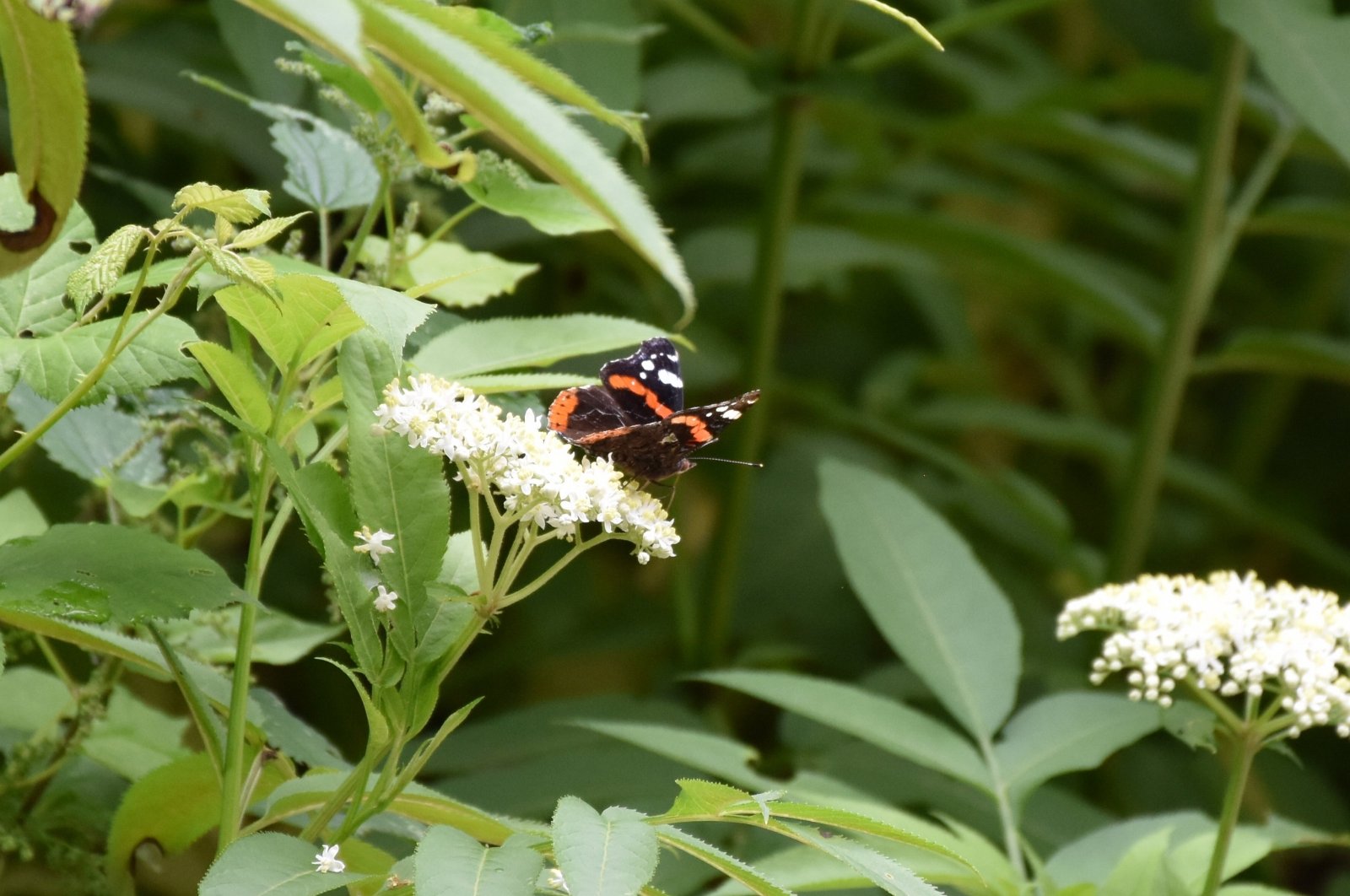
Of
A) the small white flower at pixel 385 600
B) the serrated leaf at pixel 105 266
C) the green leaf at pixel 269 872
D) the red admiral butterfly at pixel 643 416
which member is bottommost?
the green leaf at pixel 269 872

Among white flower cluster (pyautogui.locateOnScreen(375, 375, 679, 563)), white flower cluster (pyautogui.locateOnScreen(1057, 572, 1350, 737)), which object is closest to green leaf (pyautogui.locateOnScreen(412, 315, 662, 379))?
white flower cluster (pyautogui.locateOnScreen(375, 375, 679, 563))

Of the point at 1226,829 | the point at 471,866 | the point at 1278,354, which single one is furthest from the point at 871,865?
the point at 1278,354

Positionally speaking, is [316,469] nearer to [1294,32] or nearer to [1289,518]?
[1294,32]

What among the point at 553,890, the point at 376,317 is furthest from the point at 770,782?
the point at 376,317

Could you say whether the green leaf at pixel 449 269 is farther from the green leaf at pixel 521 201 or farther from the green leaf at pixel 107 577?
the green leaf at pixel 107 577

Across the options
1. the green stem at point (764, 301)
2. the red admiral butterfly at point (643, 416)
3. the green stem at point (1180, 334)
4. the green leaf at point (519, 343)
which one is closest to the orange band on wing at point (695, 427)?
the red admiral butterfly at point (643, 416)
